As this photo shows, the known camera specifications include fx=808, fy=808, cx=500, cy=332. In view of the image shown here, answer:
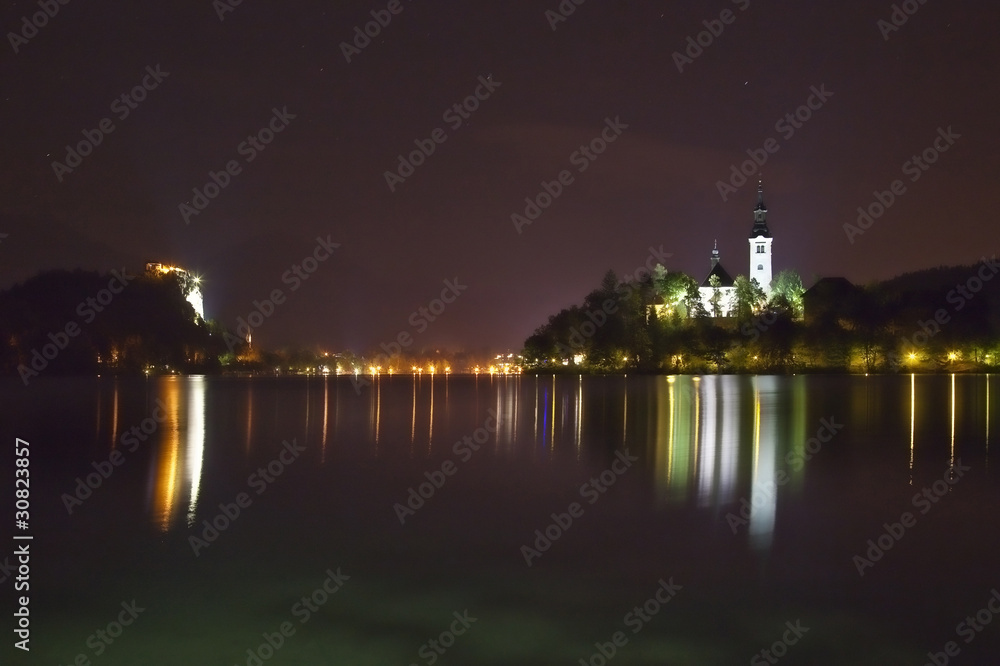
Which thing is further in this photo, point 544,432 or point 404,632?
point 544,432

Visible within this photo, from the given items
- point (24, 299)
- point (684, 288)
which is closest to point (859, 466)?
point (684, 288)

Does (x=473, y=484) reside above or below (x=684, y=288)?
below

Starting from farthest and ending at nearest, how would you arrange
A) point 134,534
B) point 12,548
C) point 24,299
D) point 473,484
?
point 24,299, point 473,484, point 134,534, point 12,548

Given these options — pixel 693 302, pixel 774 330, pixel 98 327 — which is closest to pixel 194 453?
pixel 774 330

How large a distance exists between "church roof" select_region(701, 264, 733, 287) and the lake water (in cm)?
12519

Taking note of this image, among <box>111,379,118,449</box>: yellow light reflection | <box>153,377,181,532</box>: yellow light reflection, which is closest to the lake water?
<box>153,377,181,532</box>: yellow light reflection

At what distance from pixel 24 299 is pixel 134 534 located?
12316 cm

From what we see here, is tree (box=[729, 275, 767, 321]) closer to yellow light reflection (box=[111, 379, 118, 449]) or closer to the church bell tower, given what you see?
the church bell tower

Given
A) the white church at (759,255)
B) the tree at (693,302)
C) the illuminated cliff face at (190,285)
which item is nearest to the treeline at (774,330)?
the tree at (693,302)

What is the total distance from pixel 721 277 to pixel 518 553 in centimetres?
14422

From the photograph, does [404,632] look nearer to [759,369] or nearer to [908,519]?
[908,519]

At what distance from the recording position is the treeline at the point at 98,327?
4267 inches

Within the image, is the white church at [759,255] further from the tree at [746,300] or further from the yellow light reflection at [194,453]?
the yellow light reflection at [194,453]

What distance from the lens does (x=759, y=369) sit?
102 meters
